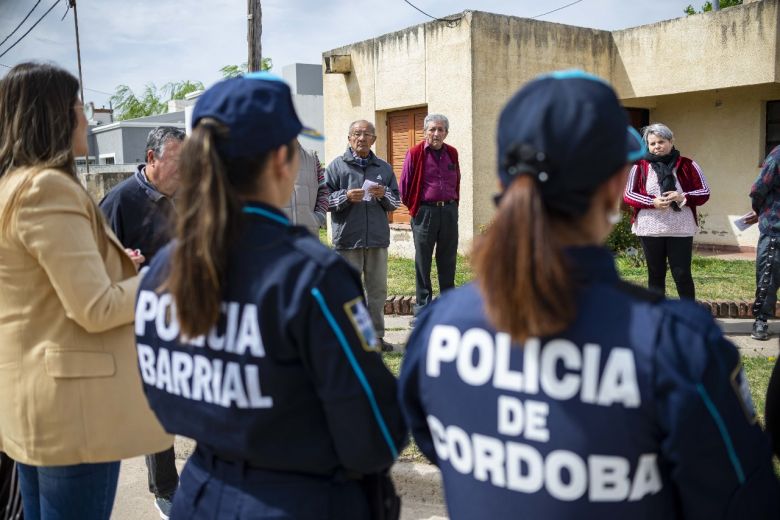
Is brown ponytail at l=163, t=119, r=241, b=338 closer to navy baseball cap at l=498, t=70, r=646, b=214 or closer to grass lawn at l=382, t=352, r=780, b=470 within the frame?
navy baseball cap at l=498, t=70, r=646, b=214

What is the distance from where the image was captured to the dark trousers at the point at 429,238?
7332mm

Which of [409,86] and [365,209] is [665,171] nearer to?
[365,209]

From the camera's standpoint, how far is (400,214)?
43.4 feet

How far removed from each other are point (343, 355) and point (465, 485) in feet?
1.20

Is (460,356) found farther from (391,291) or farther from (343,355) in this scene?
(391,291)

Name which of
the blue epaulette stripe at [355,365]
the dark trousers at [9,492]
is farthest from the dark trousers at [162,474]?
the blue epaulette stripe at [355,365]

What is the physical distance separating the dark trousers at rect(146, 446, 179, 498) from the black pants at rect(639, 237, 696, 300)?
14.8 feet

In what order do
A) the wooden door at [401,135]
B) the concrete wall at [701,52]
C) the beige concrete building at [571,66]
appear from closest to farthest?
the concrete wall at [701,52], the beige concrete building at [571,66], the wooden door at [401,135]

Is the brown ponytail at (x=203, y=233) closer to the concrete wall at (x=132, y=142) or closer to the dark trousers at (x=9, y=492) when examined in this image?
the dark trousers at (x=9, y=492)

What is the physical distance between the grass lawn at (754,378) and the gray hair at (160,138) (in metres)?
1.97

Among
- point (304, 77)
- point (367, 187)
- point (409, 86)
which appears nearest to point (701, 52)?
point (409, 86)

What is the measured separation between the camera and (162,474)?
11.3ft

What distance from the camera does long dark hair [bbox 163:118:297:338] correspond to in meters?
1.55

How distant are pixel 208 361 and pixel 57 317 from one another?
87cm
